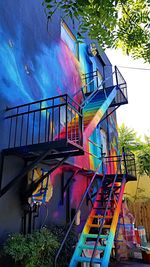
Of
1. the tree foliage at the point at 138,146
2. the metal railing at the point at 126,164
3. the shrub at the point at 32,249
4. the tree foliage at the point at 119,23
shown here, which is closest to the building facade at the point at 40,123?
the shrub at the point at 32,249

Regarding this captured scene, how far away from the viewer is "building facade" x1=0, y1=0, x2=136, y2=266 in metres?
4.47

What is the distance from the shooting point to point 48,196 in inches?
219

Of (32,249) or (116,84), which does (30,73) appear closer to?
(32,249)

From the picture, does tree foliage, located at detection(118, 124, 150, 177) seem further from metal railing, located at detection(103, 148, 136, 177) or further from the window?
the window

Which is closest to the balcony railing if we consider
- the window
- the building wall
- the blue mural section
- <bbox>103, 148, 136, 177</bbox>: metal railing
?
the building wall

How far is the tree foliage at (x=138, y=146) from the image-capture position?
538 inches

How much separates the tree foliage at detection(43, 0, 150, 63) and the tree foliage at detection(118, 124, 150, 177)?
10009mm

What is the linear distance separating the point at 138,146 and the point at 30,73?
11901 mm

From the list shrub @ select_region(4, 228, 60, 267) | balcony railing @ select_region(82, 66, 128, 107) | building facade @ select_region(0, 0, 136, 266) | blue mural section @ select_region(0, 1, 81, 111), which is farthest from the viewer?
balcony railing @ select_region(82, 66, 128, 107)

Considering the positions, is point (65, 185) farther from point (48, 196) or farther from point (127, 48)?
point (127, 48)

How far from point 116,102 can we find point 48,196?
5729 millimetres

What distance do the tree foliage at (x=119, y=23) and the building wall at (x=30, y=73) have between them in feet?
5.66

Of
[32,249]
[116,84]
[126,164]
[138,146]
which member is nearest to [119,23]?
[32,249]

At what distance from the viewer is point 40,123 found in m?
5.62
